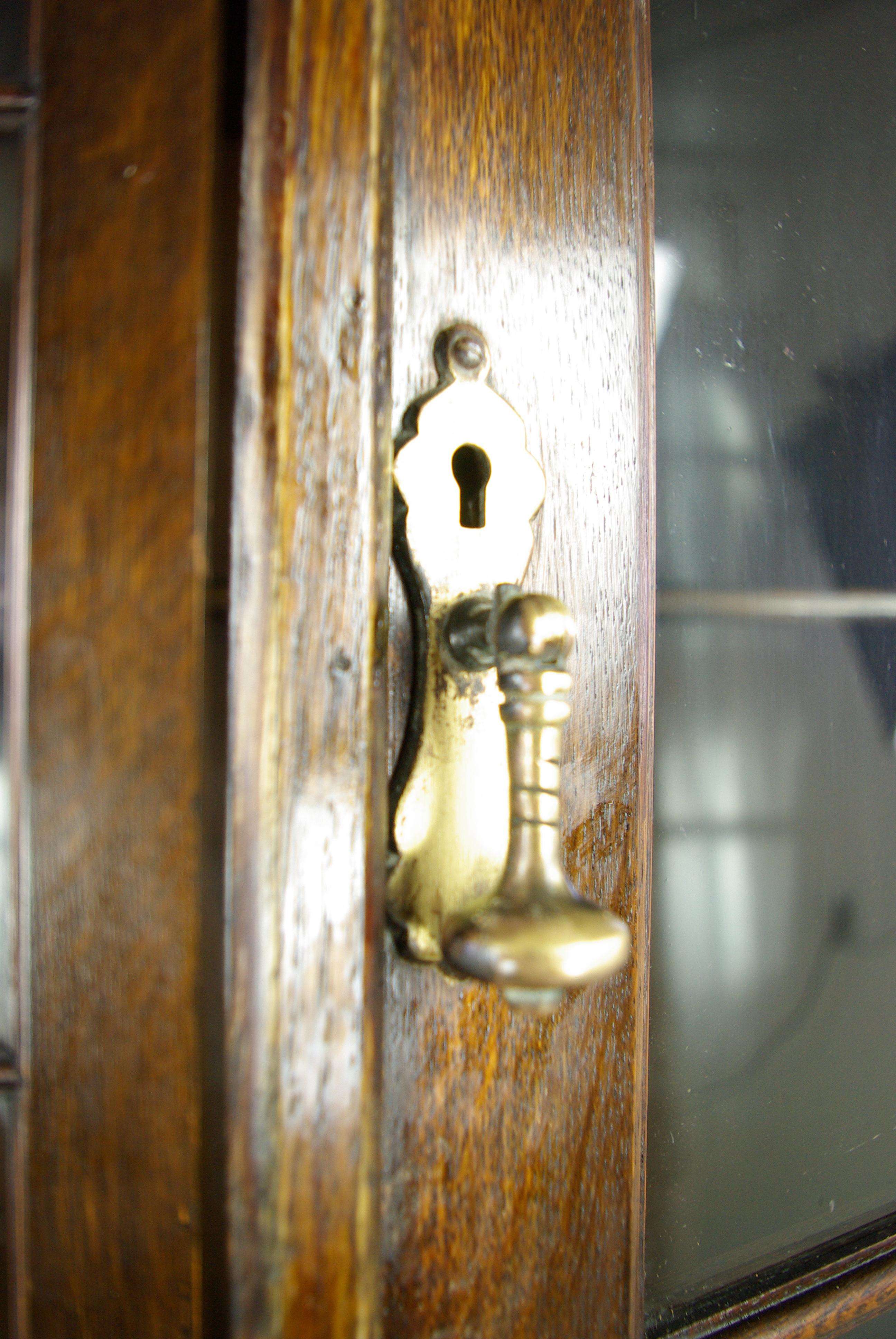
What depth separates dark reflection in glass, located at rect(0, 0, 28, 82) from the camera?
0.27 metres

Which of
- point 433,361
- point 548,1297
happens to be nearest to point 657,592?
point 433,361

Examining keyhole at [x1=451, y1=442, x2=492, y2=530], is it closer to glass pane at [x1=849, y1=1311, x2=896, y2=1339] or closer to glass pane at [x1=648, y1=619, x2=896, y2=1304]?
glass pane at [x1=648, y1=619, x2=896, y2=1304]

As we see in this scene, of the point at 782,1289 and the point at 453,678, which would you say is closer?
the point at 453,678

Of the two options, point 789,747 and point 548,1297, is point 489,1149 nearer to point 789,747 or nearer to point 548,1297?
point 548,1297

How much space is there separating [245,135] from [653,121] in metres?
0.23

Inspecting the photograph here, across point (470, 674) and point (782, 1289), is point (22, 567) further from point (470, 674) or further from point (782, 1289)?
point (782, 1289)

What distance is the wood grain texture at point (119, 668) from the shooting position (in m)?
0.24

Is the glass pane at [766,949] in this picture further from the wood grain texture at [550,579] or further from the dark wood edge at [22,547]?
the dark wood edge at [22,547]

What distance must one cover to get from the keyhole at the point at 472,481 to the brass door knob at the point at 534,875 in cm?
5

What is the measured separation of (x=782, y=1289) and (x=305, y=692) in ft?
1.23

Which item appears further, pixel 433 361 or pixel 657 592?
pixel 657 592

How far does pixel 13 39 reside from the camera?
269mm

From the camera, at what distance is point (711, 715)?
1.28ft

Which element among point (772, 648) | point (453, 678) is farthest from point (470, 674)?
point (772, 648)
